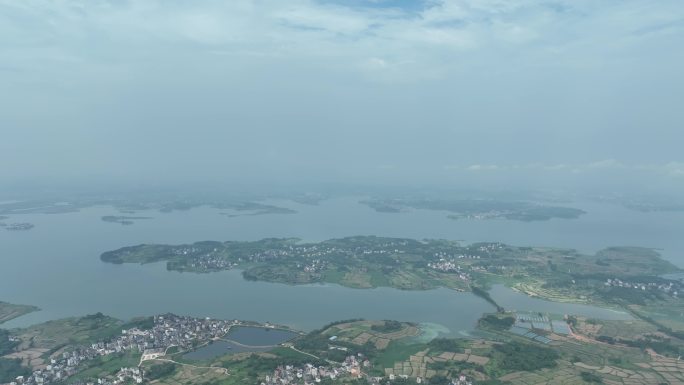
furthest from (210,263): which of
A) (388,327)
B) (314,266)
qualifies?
(388,327)

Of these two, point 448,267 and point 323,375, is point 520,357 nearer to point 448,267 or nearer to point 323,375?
point 323,375

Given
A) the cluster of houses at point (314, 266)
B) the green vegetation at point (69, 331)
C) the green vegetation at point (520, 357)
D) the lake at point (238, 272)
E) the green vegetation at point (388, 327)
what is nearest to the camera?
the green vegetation at point (520, 357)

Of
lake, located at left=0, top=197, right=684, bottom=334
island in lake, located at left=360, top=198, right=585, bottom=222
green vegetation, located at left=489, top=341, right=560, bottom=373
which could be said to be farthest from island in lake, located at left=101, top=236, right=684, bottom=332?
island in lake, located at left=360, top=198, right=585, bottom=222

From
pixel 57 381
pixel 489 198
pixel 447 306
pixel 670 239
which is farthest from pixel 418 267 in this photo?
pixel 489 198

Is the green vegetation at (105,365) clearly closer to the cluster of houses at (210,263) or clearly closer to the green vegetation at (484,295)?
the cluster of houses at (210,263)

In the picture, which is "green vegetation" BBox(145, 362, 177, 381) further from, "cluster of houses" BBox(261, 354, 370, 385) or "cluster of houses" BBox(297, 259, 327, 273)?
"cluster of houses" BBox(297, 259, 327, 273)

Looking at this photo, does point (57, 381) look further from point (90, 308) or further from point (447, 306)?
point (447, 306)

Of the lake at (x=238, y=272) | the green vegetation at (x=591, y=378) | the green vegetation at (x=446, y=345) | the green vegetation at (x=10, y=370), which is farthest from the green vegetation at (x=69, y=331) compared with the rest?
the green vegetation at (x=591, y=378)

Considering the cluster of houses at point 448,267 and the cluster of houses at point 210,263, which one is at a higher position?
the cluster of houses at point 448,267
